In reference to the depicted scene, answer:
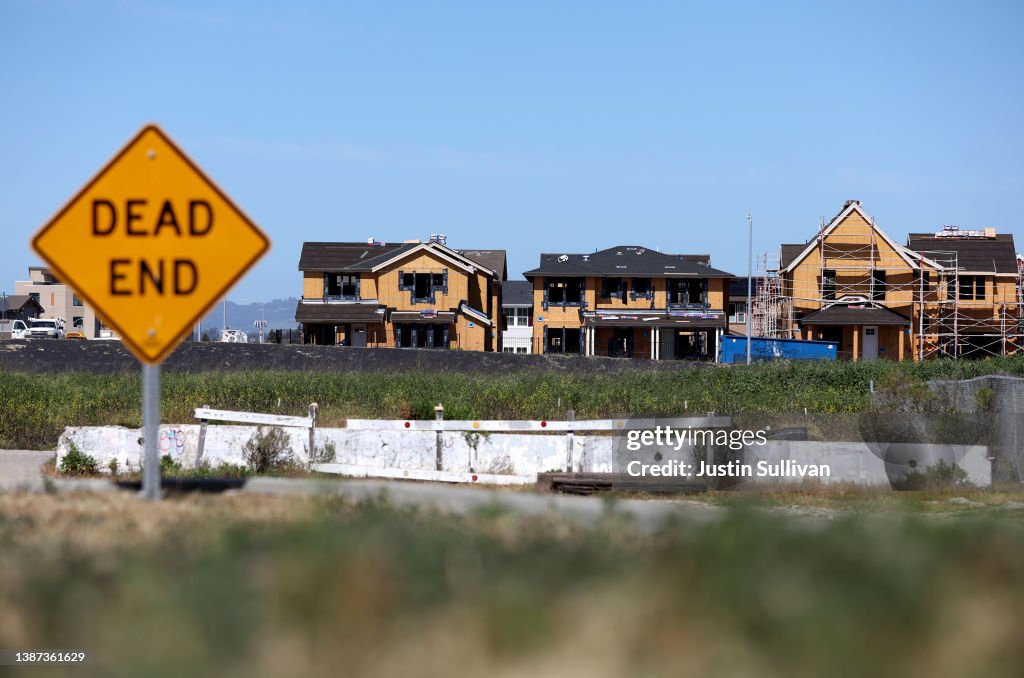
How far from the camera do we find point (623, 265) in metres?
74.4

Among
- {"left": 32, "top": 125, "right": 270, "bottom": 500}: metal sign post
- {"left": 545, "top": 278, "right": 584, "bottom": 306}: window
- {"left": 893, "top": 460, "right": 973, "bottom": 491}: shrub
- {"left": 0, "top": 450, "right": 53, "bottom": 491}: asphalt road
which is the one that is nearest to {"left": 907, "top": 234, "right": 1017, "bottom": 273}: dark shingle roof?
{"left": 545, "top": 278, "right": 584, "bottom": 306}: window

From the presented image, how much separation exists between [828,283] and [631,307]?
12.8 m

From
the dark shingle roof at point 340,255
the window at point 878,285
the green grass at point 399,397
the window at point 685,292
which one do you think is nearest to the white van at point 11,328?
the dark shingle roof at point 340,255

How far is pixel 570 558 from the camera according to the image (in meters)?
5.26

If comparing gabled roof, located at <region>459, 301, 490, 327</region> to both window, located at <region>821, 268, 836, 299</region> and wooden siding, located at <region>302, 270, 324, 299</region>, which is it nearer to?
wooden siding, located at <region>302, 270, 324, 299</region>

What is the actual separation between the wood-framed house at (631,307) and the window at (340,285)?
37.6 feet

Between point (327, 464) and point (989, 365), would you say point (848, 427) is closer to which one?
point (327, 464)

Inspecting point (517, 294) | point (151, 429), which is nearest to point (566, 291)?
point (517, 294)

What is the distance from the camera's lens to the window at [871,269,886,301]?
70.5 metres

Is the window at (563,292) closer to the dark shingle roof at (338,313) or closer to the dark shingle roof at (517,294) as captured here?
the dark shingle roof at (338,313)

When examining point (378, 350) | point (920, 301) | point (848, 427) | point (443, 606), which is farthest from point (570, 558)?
point (920, 301)

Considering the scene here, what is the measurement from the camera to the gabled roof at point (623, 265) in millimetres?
73125

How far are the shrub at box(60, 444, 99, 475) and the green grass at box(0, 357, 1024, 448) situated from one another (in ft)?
23.0

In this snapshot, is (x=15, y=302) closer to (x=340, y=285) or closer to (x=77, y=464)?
(x=340, y=285)
